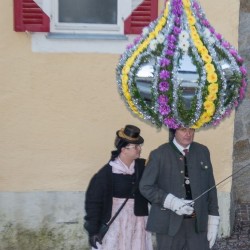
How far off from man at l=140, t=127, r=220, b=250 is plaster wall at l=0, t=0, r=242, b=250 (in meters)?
1.36

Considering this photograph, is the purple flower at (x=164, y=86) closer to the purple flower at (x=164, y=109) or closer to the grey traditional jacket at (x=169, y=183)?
the purple flower at (x=164, y=109)

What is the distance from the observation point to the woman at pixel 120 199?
5.78 metres

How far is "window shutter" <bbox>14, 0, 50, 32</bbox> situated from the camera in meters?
6.84

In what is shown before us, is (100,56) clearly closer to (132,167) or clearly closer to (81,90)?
(81,90)

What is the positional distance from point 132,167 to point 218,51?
1316 mm

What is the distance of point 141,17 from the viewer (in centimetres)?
691

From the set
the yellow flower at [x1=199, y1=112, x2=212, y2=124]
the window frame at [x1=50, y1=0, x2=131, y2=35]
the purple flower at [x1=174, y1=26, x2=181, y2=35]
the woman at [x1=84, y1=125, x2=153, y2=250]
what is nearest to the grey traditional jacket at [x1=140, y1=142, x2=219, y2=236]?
the woman at [x1=84, y1=125, x2=153, y2=250]

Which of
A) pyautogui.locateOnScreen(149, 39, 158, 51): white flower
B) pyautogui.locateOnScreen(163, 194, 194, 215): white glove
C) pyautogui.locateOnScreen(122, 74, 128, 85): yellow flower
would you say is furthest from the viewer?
pyautogui.locateOnScreen(163, 194, 194, 215): white glove

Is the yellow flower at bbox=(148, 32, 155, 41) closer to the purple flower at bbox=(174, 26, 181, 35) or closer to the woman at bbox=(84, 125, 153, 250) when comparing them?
the purple flower at bbox=(174, 26, 181, 35)

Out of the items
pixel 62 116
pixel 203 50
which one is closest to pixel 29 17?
pixel 62 116

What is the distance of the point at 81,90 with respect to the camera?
7039mm

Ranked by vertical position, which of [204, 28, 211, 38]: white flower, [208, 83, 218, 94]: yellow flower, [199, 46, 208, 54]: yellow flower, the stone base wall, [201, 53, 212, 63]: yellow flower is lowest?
the stone base wall

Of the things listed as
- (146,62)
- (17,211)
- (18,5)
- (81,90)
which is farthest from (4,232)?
(146,62)

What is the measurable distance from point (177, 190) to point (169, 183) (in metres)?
0.08
